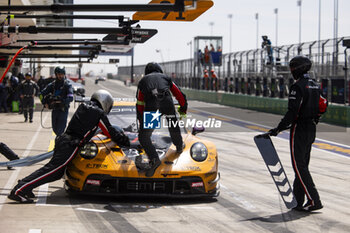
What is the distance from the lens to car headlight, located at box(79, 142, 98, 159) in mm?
7156

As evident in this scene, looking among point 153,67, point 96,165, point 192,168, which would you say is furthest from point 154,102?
point 96,165

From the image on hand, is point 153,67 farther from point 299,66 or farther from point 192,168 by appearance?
point 299,66

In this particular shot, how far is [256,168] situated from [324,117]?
14.8 m

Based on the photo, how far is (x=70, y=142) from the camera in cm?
711

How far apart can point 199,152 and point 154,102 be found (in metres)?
0.85

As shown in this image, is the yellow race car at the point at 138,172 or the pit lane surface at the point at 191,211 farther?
the yellow race car at the point at 138,172

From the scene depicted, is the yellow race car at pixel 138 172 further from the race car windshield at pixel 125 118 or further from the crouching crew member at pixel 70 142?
the race car windshield at pixel 125 118

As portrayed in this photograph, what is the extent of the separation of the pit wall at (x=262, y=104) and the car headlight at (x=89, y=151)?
683 inches

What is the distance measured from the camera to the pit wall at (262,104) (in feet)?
76.8

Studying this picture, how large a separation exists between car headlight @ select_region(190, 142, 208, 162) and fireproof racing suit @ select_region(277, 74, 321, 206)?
3.34 feet

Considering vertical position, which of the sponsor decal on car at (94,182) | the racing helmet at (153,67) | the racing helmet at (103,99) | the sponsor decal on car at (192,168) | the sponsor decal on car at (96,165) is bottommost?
the sponsor decal on car at (94,182)

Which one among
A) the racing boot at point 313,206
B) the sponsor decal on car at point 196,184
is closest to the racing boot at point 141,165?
the sponsor decal on car at point 196,184

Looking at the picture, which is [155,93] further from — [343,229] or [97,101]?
[343,229]

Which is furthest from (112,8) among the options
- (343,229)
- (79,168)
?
(343,229)
